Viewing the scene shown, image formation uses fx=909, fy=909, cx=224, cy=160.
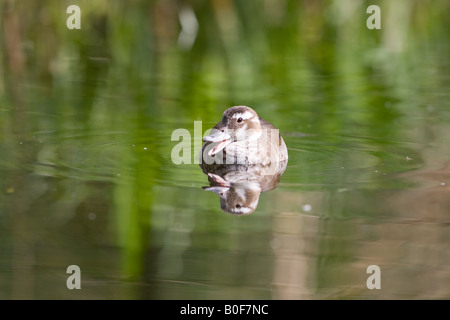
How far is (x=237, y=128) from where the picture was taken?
7.09 m

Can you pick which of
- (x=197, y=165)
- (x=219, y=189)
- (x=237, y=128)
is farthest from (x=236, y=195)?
(x=237, y=128)

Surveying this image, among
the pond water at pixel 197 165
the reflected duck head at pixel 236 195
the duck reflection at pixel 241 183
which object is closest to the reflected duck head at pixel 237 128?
the duck reflection at pixel 241 183

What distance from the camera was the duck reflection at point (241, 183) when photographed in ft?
19.0

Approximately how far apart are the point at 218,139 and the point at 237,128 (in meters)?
0.24

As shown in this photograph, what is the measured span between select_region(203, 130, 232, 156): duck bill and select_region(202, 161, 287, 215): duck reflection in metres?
0.13

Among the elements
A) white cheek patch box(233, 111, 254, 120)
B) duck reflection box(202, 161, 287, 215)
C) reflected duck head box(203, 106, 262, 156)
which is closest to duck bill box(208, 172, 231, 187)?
duck reflection box(202, 161, 287, 215)

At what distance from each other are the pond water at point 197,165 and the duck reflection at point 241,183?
0.09 m

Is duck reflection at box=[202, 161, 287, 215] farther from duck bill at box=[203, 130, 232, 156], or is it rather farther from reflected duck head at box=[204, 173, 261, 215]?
duck bill at box=[203, 130, 232, 156]

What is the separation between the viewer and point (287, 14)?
1487 cm

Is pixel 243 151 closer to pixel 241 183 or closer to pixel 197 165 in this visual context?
pixel 197 165

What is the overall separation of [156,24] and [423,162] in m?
7.72

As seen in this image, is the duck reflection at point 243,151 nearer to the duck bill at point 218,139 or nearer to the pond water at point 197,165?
the duck bill at point 218,139

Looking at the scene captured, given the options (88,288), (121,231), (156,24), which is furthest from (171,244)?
(156,24)

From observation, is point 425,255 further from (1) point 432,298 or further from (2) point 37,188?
(2) point 37,188
